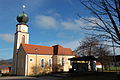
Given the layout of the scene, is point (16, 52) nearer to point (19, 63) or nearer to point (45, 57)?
point (19, 63)

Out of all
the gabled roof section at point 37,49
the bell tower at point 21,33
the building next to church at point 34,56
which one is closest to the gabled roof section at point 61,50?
the building next to church at point 34,56

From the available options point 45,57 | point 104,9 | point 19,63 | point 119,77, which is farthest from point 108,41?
point 19,63

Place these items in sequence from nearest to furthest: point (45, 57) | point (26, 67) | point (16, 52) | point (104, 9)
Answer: point (104, 9) < point (26, 67) < point (45, 57) < point (16, 52)

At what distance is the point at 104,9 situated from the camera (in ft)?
24.4

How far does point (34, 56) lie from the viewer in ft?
116

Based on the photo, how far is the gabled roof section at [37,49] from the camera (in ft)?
116

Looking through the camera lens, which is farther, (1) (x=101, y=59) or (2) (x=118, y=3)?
(1) (x=101, y=59)

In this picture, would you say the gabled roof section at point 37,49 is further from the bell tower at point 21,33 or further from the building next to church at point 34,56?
the bell tower at point 21,33

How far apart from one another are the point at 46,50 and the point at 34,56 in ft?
15.0

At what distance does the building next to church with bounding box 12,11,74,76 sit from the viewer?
34.4m

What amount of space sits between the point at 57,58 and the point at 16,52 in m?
11.7

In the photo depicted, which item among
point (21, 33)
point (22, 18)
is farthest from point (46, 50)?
point (22, 18)

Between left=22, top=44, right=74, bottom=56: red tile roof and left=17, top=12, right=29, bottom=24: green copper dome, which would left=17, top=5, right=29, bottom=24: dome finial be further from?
left=22, top=44, right=74, bottom=56: red tile roof

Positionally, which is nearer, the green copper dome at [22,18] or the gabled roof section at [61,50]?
the gabled roof section at [61,50]
